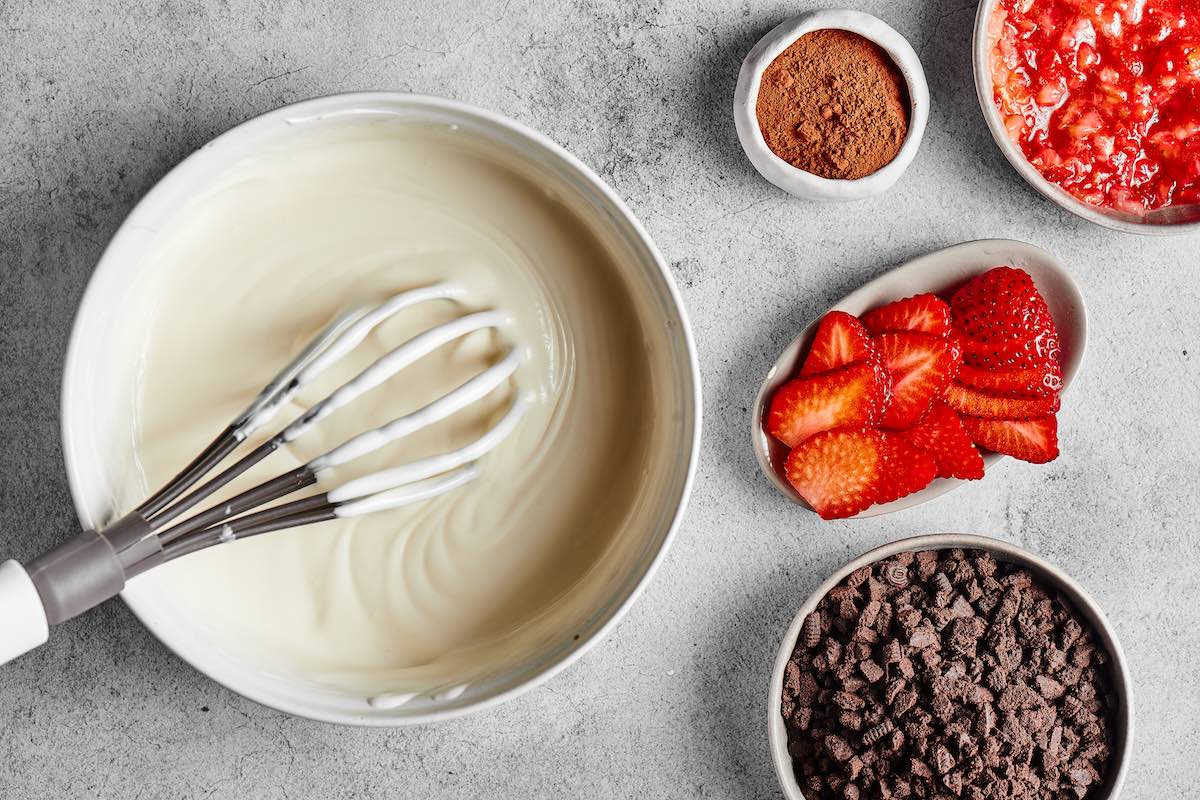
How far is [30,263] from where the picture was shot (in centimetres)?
120

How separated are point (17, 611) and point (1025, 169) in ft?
4.03

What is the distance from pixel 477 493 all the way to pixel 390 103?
0.47m

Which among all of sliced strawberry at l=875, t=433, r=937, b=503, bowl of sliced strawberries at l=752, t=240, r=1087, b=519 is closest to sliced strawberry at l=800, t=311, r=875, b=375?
bowl of sliced strawberries at l=752, t=240, r=1087, b=519

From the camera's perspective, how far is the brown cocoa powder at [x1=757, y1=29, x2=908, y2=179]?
120 cm

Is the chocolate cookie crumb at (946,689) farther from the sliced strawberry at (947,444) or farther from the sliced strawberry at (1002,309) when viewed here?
the sliced strawberry at (1002,309)

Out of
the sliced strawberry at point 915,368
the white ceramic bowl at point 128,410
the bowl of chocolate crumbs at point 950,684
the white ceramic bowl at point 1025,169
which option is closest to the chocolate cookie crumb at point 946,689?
the bowl of chocolate crumbs at point 950,684

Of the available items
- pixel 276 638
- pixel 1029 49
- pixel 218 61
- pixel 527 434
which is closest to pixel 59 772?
pixel 276 638

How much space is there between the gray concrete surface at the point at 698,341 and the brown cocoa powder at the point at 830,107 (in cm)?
7

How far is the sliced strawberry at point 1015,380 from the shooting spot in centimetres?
123

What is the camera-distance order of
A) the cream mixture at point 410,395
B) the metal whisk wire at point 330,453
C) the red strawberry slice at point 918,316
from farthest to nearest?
the red strawberry slice at point 918,316 → the cream mixture at point 410,395 → the metal whisk wire at point 330,453

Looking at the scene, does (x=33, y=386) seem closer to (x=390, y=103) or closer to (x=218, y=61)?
(x=218, y=61)

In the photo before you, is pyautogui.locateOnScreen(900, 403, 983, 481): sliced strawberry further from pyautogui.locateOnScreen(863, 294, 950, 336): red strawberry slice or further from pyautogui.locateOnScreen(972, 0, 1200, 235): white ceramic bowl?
pyautogui.locateOnScreen(972, 0, 1200, 235): white ceramic bowl

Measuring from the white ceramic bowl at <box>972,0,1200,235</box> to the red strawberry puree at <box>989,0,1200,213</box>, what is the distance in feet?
0.09

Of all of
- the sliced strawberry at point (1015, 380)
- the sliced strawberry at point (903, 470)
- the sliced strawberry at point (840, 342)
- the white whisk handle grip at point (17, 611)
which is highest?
the white whisk handle grip at point (17, 611)
